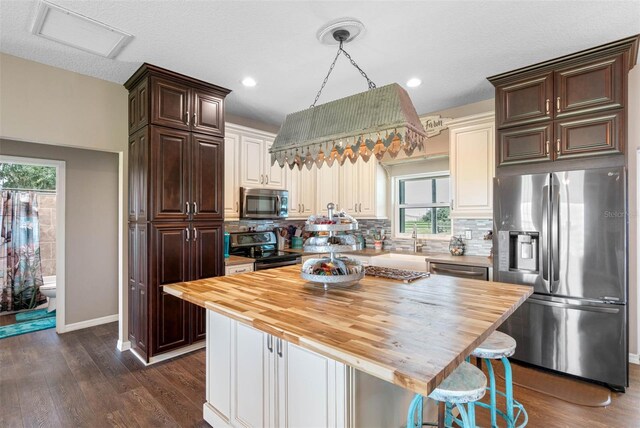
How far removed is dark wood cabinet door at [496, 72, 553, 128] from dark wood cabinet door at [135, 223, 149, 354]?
357cm

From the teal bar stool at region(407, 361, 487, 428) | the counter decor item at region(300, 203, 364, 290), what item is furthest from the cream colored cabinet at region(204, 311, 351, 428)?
the counter decor item at region(300, 203, 364, 290)

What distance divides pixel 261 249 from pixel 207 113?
1922 millimetres

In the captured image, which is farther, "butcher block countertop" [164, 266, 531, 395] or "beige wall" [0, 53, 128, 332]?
"beige wall" [0, 53, 128, 332]

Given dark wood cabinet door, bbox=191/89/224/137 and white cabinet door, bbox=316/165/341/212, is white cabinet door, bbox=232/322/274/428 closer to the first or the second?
dark wood cabinet door, bbox=191/89/224/137

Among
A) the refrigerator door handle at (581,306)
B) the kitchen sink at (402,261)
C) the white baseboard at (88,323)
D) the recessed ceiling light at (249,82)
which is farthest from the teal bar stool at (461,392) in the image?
the white baseboard at (88,323)

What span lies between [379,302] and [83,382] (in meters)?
2.65

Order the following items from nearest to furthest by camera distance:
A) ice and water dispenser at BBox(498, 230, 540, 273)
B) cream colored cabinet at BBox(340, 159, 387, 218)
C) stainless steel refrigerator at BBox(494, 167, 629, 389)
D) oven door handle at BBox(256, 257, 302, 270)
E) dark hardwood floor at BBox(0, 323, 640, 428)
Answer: dark hardwood floor at BBox(0, 323, 640, 428) < stainless steel refrigerator at BBox(494, 167, 629, 389) < ice and water dispenser at BBox(498, 230, 540, 273) < oven door handle at BBox(256, 257, 302, 270) < cream colored cabinet at BBox(340, 159, 387, 218)

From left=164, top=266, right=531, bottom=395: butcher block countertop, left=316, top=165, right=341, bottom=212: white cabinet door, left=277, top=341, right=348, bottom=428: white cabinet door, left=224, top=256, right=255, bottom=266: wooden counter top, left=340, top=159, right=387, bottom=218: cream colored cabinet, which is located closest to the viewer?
left=164, top=266, right=531, bottom=395: butcher block countertop

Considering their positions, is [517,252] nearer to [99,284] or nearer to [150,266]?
[150,266]

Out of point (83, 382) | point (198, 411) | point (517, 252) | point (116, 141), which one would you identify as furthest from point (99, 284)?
point (517, 252)

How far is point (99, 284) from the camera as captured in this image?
4.12 meters

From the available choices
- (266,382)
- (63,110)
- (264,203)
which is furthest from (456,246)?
(63,110)

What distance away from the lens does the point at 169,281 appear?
10.0ft

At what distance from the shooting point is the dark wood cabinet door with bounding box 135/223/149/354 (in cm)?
296
